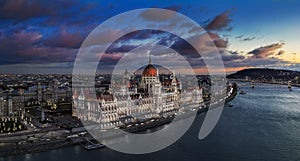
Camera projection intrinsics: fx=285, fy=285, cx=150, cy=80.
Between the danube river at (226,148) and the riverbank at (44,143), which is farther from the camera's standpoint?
the riverbank at (44,143)

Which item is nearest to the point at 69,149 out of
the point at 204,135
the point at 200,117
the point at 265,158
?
the point at 204,135

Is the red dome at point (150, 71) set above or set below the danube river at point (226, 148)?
above

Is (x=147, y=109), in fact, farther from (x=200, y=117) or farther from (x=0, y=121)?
(x=0, y=121)

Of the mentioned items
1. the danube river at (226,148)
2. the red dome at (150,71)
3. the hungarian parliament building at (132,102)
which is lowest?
the danube river at (226,148)

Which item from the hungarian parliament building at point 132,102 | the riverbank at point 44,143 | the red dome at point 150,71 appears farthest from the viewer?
the red dome at point 150,71

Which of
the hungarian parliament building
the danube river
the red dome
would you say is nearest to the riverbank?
the danube river

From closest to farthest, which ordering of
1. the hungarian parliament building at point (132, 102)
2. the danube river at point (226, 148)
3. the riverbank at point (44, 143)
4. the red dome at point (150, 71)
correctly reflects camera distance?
the danube river at point (226, 148), the riverbank at point (44, 143), the hungarian parliament building at point (132, 102), the red dome at point (150, 71)

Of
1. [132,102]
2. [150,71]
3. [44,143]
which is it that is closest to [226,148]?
[132,102]

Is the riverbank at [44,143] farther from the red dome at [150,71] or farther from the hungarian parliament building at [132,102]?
the red dome at [150,71]

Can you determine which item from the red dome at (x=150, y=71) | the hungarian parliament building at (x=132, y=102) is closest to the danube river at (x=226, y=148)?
the hungarian parliament building at (x=132, y=102)

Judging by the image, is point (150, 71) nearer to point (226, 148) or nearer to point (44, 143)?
point (226, 148)
